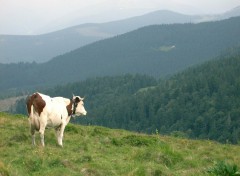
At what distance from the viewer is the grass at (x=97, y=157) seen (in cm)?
1216

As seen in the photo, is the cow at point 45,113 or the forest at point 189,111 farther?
the forest at point 189,111

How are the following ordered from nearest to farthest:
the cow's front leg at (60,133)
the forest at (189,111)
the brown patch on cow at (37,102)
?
the brown patch on cow at (37,102) → the cow's front leg at (60,133) → the forest at (189,111)

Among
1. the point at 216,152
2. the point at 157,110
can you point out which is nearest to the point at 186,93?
the point at 157,110

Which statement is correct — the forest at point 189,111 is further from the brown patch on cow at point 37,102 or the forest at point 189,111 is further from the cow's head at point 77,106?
the brown patch on cow at point 37,102

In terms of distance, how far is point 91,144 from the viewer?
59.9 ft

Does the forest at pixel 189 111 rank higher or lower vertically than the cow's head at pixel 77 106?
lower

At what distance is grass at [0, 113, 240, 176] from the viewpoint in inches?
479

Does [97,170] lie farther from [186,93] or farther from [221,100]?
[186,93]

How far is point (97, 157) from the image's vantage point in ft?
48.3

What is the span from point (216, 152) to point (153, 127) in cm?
15051

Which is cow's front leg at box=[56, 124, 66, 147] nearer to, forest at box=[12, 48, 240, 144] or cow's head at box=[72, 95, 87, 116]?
cow's head at box=[72, 95, 87, 116]

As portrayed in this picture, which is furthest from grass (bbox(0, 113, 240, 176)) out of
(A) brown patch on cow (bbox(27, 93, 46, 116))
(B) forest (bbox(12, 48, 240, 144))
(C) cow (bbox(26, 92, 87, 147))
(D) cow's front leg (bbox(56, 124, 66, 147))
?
(B) forest (bbox(12, 48, 240, 144))

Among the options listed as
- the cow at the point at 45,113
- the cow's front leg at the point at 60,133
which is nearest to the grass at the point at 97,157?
the cow's front leg at the point at 60,133

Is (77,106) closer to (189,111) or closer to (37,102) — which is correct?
(37,102)
